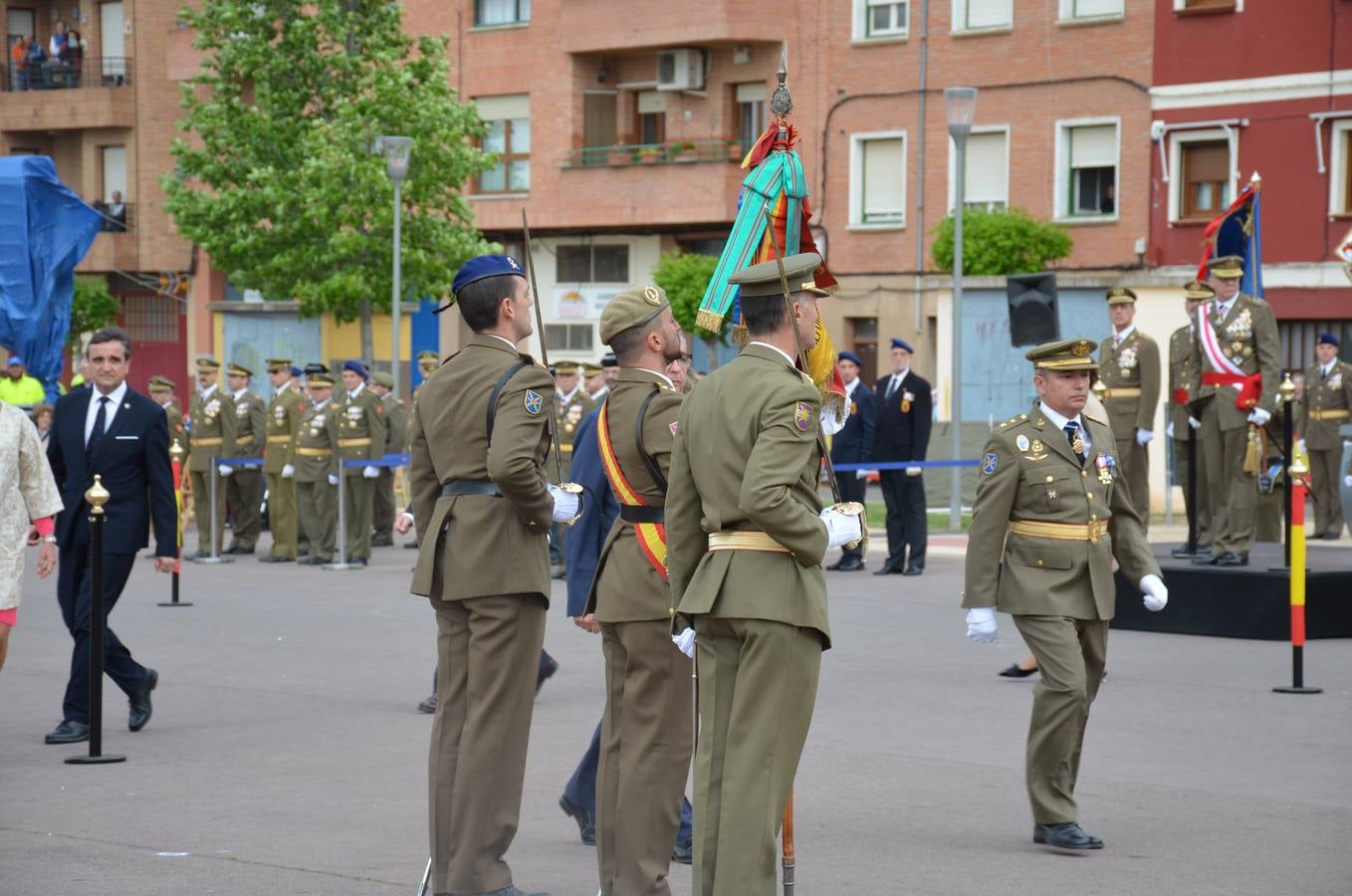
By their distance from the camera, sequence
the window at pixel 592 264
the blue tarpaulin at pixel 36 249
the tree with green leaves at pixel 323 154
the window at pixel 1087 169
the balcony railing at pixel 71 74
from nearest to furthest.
Result: the blue tarpaulin at pixel 36 249, the window at pixel 1087 169, the tree with green leaves at pixel 323 154, the window at pixel 592 264, the balcony railing at pixel 71 74

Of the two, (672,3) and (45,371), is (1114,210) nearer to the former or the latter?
(672,3)

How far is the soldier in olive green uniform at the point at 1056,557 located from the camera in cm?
776

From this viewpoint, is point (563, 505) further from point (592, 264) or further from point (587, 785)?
point (592, 264)

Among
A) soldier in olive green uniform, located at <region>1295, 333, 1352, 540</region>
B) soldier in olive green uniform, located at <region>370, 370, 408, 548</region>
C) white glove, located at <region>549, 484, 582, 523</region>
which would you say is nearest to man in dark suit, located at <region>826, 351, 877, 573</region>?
soldier in olive green uniform, located at <region>370, 370, 408, 548</region>

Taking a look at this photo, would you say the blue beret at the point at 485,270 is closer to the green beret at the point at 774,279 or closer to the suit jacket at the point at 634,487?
the suit jacket at the point at 634,487

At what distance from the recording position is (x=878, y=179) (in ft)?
122

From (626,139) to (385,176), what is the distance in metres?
6.67

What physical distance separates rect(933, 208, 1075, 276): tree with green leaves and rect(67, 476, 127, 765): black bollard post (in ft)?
80.8

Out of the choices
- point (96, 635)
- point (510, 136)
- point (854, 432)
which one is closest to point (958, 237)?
point (854, 432)

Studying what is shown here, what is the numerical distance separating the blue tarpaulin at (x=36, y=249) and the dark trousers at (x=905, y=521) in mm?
8785

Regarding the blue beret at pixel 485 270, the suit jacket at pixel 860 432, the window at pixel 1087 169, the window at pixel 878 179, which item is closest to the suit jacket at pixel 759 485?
the blue beret at pixel 485 270

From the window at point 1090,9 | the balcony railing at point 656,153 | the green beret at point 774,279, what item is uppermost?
the window at point 1090,9

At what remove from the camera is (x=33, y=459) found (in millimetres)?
8930

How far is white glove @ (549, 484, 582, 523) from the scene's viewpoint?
695cm
